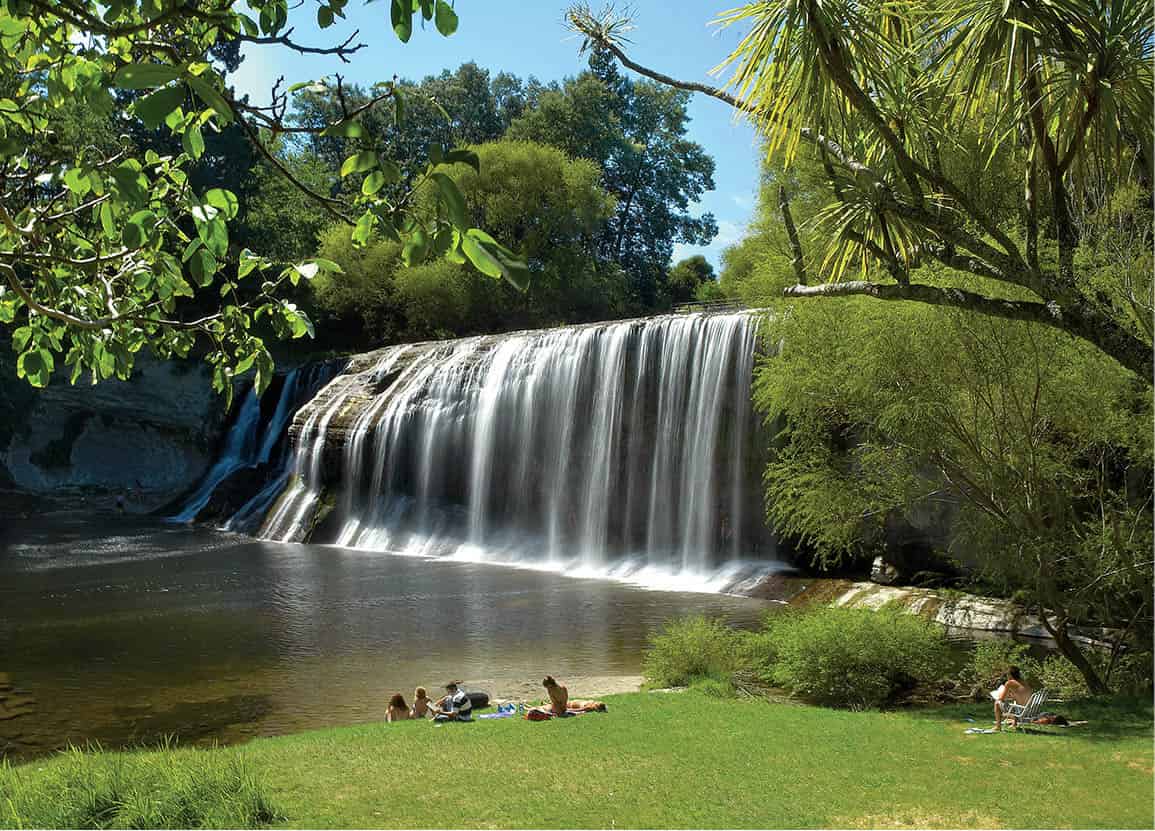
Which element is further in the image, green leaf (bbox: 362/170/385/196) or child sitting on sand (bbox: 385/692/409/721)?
child sitting on sand (bbox: 385/692/409/721)

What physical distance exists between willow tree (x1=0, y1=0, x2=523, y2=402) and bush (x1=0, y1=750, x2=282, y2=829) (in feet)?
8.75

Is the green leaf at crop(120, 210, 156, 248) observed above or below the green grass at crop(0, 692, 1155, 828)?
above

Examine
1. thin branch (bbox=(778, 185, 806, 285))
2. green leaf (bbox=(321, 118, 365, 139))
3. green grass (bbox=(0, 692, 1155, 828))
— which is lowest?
green grass (bbox=(0, 692, 1155, 828))

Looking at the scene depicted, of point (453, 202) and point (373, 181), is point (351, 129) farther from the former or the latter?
Answer: point (453, 202)

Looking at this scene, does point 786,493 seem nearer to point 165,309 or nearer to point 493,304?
point 165,309

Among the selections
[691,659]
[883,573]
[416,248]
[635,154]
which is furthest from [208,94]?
[635,154]

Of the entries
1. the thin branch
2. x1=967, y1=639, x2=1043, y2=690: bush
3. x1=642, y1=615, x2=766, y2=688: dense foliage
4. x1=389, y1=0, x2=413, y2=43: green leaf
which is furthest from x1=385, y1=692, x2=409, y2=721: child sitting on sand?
x1=389, y1=0, x2=413, y2=43: green leaf

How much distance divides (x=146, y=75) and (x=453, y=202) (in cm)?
65

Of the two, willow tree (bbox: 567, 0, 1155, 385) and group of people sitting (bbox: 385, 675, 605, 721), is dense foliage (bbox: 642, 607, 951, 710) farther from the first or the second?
willow tree (bbox: 567, 0, 1155, 385)

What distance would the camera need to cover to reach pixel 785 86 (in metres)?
6.09

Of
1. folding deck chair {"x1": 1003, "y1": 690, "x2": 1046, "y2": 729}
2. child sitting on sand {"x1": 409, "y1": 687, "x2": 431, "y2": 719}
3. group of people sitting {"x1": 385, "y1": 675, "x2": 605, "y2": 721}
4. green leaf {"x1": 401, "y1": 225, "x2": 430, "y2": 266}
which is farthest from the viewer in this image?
child sitting on sand {"x1": 409, "y1": 687, "x2": 431, "y2": 719}

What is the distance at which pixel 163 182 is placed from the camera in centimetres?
423

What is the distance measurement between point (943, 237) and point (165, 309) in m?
4.32

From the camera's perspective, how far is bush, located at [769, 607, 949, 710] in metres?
10.2
